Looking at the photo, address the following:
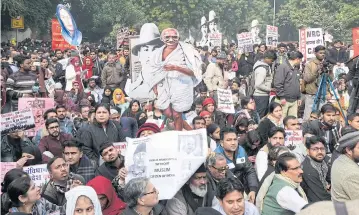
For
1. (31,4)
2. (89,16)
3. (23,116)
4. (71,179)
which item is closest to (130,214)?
(71,179)

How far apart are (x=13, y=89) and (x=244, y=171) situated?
5.58 m

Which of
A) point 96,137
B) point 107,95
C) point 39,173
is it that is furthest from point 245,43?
point 39,173

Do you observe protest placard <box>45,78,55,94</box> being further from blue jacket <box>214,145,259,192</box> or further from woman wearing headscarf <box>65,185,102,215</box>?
woman wearing headscarf <box>65,185,102,215</box>

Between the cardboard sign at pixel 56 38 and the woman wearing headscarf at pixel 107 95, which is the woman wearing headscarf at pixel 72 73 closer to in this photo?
the woman wearing headscarf at pixel 107 95

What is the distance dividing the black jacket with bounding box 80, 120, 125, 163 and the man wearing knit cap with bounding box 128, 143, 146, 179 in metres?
1.86

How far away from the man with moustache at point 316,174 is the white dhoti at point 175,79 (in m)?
1.77

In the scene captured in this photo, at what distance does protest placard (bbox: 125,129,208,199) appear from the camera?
5254mm

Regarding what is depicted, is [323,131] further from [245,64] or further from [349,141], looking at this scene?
[245,64]

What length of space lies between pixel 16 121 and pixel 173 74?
1827mm

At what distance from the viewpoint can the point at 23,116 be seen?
7621 millimetres

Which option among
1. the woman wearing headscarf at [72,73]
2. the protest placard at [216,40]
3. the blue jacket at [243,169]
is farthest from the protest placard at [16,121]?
the protest placard at [216,40]

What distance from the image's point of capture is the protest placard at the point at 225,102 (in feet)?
35.6

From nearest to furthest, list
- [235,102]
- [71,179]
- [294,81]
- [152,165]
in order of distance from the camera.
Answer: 1. [152,165]
2. [71,179]
3. [294,81]
4. [235,102]

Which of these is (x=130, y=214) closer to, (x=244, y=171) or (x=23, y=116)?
(x=244, y=171)
